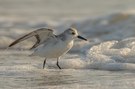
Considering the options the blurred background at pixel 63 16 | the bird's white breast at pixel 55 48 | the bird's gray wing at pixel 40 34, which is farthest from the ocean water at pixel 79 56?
the bird's gray wing at pixel 40 34

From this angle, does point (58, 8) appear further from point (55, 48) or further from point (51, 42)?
point (55, 48)

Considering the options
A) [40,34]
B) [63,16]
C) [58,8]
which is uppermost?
[58,8]

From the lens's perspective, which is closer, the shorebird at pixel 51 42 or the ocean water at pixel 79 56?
the ocean water at pixel 79 56

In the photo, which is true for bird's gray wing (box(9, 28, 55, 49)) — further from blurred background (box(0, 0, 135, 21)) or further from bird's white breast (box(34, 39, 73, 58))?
blurred background (box(0, 0, 135, 21))

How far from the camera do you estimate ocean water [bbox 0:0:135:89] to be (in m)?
7.11

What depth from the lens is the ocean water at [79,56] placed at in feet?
23.3

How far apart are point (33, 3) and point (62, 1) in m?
1.18

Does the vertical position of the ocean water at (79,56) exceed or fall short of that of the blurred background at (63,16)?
it falls short

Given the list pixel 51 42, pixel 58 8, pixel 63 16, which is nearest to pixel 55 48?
pixel 51 42

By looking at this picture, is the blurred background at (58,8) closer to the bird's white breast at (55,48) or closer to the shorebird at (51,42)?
the shorebird at (51,42)

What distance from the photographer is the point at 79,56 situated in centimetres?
930

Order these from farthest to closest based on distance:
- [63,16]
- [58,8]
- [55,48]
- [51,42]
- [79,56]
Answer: [58,8]
[63,16]
[79,56]
[51,42]
[55,48]

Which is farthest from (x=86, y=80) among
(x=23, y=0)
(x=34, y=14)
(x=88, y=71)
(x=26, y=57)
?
(x=23, y=0)

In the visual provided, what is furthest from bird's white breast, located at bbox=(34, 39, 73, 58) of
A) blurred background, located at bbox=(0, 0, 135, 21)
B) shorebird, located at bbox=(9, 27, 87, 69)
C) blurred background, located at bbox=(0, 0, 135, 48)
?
blurred background, located at bbox=(0, 0, 135, 21)
